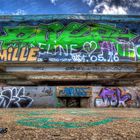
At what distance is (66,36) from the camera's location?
32750mm

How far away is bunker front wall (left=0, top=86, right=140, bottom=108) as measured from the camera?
25.2m

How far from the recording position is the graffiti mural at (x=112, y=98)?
25.6 m

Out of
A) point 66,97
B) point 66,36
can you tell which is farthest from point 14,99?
point 66,36

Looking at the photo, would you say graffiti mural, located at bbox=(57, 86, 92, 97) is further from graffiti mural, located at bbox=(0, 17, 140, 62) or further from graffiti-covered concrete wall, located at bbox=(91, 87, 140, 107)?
graffiti mural, located at bbox=(0, 17, 140, 62)

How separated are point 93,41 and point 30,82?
37.1ft

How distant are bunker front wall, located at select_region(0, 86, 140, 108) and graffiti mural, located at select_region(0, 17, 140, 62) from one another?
514cm

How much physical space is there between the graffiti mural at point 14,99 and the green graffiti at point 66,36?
282 inches

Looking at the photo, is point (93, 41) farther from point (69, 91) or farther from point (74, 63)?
point (69, 91)

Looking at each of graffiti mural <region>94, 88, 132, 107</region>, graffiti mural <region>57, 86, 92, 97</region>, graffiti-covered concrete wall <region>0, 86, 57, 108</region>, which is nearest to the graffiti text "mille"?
graffiti-covered concrete wall <region>0, 86, 57, 108</region>

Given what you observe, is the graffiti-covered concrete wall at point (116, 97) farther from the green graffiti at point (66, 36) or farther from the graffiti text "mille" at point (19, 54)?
→ the graffiti text "mille" at point (19, 54)

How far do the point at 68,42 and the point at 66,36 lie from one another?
1.17 metres

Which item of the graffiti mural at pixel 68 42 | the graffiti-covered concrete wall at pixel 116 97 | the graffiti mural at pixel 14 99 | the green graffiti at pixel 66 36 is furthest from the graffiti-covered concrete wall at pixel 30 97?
the green graffiti at pixel 66 36

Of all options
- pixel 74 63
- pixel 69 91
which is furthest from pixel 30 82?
pixel 69 91

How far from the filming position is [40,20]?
3388cm
